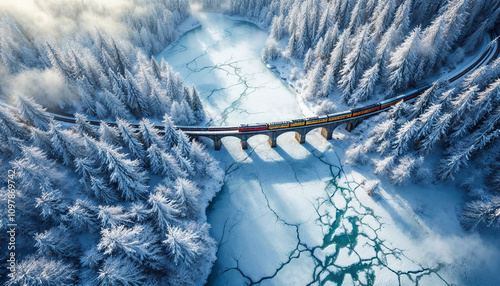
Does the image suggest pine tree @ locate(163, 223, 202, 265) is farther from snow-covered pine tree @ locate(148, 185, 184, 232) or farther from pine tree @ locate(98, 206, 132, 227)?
pine tree @ locate(98, 206, 132, 227)

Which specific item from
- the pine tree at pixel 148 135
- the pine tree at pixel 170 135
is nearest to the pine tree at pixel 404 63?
the pine tree at pixel 170 135

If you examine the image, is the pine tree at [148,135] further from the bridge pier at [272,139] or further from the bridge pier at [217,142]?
the bridge pier at [272,139]

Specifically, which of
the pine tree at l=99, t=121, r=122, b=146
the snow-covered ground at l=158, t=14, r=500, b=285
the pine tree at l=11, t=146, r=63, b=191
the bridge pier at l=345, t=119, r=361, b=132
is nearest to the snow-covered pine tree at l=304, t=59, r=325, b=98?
the bridge pier at l=345, t=119, r=361, b=132

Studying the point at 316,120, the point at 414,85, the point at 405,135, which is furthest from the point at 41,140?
the point at 414,85

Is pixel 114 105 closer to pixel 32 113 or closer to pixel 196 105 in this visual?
pixel 32 113

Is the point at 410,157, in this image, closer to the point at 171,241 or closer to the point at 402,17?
the point at 402,17

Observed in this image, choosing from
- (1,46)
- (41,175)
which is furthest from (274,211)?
(1,46)
